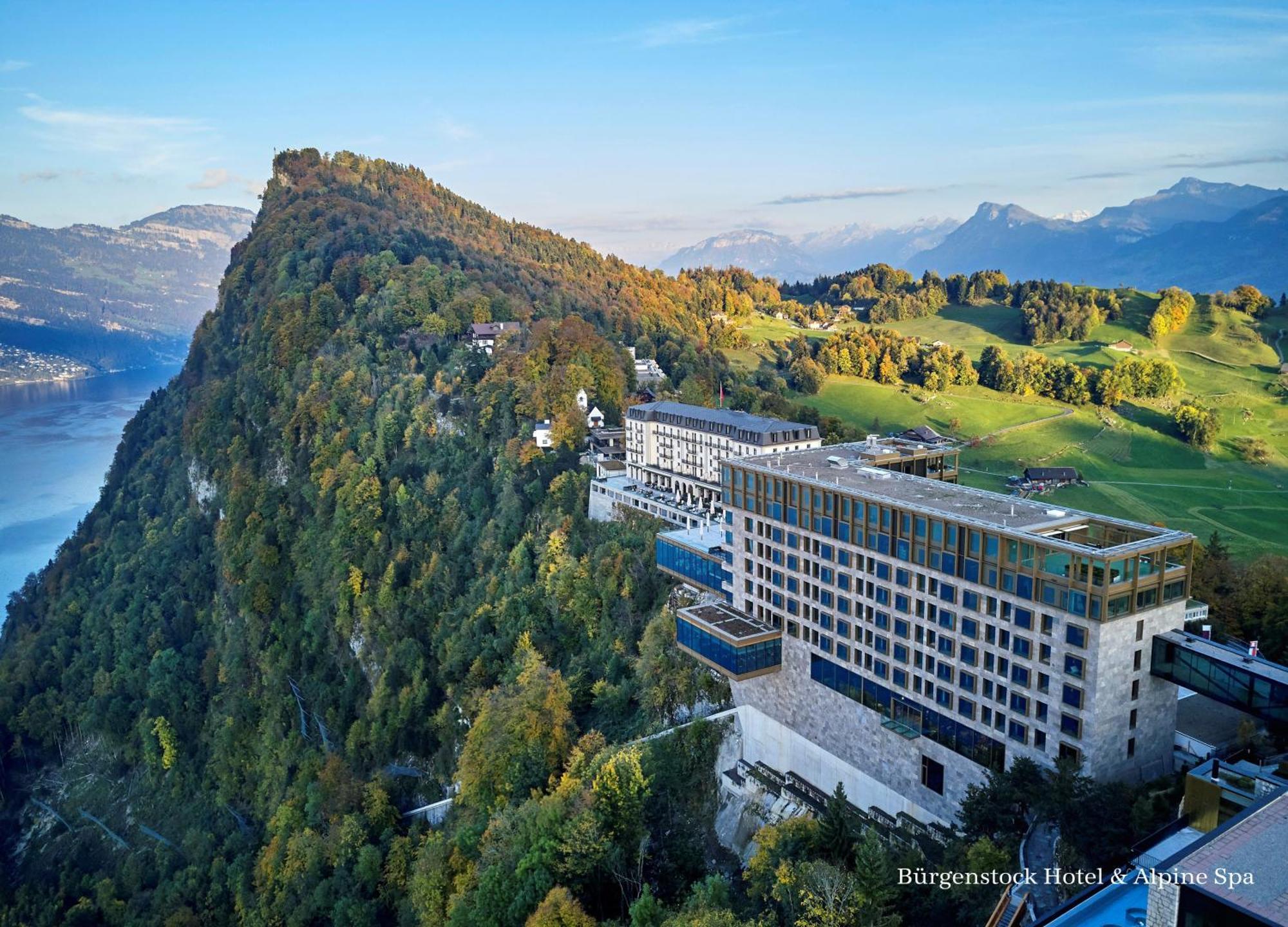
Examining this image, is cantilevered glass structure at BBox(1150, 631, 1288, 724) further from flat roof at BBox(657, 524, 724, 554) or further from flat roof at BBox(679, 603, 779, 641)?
flat roof at BBox(657, 524, 724, 554)

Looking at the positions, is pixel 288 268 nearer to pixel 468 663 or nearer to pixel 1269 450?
pixel 468 663

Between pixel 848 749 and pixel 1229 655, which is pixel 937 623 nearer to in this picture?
pixel 848 749

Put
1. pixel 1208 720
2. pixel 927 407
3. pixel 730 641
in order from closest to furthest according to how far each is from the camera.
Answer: pixel 1208 720, pixel 730 641, pixel 927 407

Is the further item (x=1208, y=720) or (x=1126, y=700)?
(x=1208, y=720)

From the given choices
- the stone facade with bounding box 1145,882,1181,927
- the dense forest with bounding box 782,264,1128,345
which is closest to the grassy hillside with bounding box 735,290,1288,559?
the dense forest with bounding box 782,264,1128,345

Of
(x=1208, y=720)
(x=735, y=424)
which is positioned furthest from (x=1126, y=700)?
(x=735, y=424)

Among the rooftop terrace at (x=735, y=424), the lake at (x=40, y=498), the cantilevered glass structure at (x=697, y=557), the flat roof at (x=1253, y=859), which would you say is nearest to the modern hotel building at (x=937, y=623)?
the cantilevered glass structure at (x=697, y=557)
